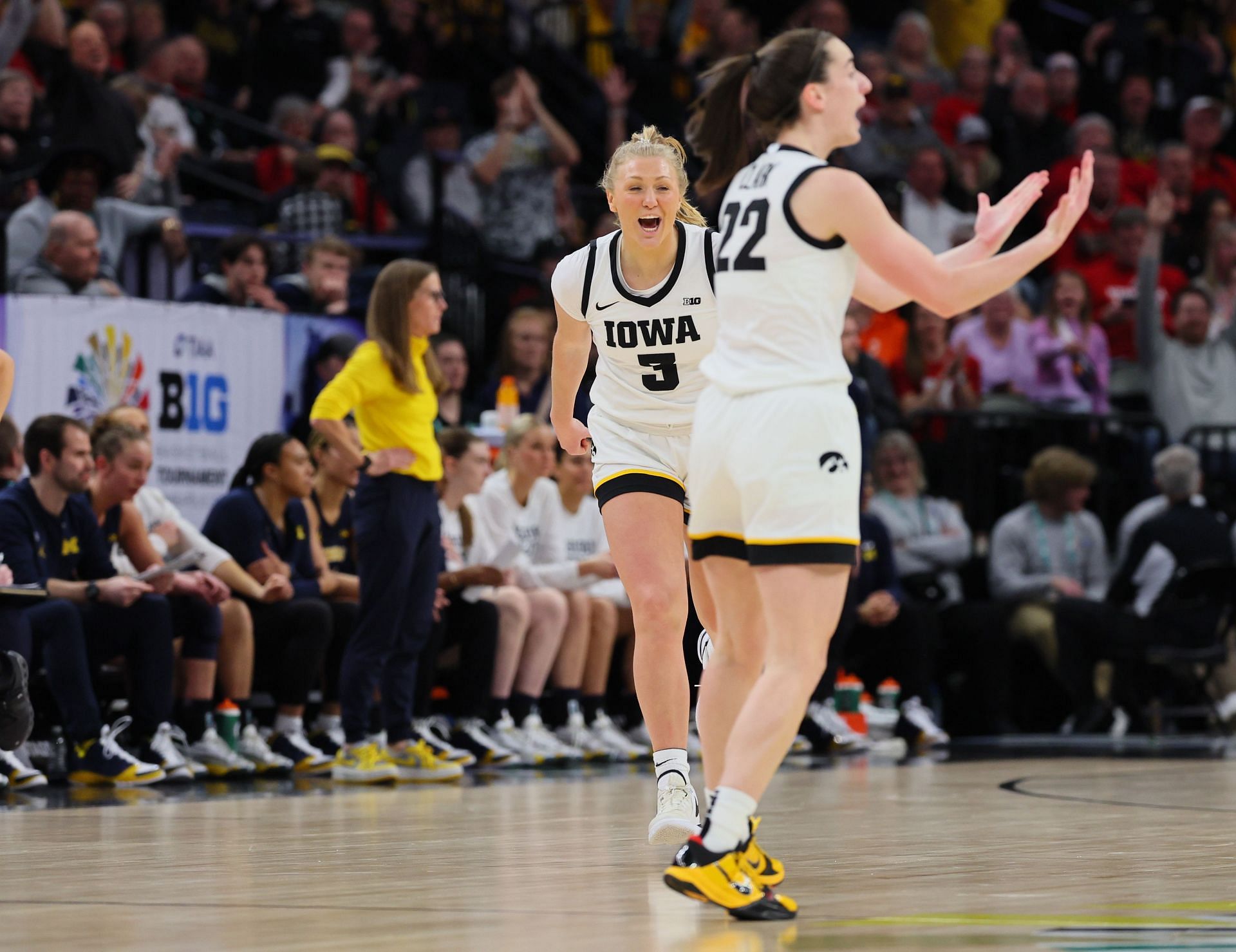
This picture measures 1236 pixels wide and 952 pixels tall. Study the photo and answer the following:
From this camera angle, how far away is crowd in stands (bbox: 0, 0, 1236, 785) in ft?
29.8

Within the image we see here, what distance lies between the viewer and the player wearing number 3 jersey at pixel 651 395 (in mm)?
5645

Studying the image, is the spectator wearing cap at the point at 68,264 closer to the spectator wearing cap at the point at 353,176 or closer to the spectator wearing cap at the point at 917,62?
the spectator wearing cap at the point at 353,176

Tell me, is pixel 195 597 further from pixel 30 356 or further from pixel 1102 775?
pixel 1102 775

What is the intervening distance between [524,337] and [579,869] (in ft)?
22.7

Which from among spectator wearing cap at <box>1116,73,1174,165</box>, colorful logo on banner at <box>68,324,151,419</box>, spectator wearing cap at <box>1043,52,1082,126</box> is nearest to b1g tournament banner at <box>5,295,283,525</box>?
colorful logo on banner at <box>68,324,151,419</box>

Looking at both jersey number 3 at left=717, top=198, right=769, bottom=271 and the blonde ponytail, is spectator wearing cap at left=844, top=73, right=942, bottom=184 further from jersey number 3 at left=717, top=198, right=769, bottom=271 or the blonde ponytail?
jersey number 3 at left=717, top=198, right=769, bottom=271

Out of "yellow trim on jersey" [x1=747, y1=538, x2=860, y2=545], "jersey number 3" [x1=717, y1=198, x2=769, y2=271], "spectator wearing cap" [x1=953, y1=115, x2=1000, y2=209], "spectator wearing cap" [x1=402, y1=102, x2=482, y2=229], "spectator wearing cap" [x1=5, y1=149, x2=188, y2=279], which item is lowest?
"yellow trim on jersey" [x1=747, y1=538, x2=860, y2=545]

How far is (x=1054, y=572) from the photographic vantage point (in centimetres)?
1294

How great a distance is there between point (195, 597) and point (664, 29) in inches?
386

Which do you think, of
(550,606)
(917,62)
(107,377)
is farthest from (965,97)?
(107,377)

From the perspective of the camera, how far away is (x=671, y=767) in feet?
18.3

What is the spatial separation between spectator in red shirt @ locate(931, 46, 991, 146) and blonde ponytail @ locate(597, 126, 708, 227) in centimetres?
1092

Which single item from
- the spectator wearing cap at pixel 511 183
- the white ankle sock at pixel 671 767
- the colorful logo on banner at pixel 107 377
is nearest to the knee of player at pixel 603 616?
the colorful logo on banner at pixel 107 377

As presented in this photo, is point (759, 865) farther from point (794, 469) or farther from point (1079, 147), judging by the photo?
point (1079, 147)
